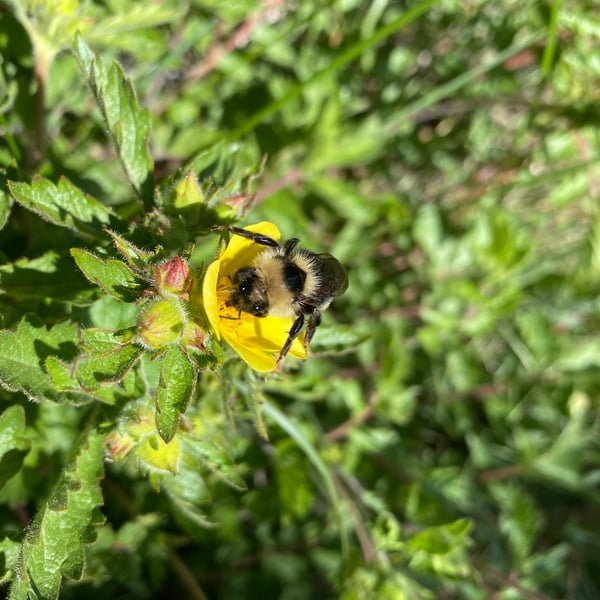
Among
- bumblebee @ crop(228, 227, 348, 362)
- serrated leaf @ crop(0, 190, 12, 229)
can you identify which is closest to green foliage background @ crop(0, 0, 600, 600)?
serrated leaf @ crop(0, 190, 12, 229)

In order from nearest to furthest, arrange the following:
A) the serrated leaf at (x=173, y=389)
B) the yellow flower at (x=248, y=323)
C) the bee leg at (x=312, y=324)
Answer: the serrated leaf at (x=173, y=389) → the yellow flower at (x=248, y=323) → the bee leg at (x=312, y=324)

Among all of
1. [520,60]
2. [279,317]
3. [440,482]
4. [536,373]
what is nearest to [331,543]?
[440,482]

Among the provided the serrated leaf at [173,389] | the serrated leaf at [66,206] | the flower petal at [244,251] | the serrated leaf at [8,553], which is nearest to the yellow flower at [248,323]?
the flower petal at [244,251]

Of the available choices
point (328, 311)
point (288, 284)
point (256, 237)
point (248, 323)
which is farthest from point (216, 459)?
point (328, 311)

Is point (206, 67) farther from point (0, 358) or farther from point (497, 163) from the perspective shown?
point (0, 358)

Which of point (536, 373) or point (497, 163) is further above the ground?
point (497, 163)

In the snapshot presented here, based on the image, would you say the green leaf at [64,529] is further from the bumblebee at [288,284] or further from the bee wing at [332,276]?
the bee wing at [332,276]
